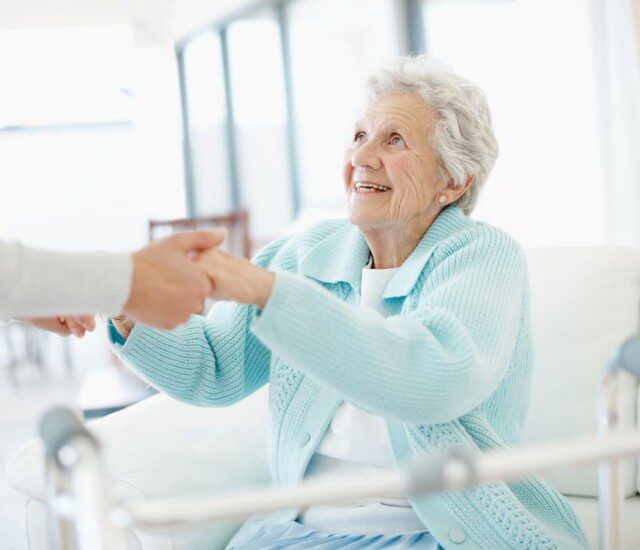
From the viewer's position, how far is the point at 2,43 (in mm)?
7438

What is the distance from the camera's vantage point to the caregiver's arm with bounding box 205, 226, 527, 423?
999mm

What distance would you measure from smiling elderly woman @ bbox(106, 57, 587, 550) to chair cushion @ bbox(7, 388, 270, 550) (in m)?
0.12

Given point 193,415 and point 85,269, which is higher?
point 85,269

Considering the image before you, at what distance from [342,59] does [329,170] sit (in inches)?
34.4

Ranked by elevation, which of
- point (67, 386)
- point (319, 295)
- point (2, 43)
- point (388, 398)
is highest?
point (2, 43)

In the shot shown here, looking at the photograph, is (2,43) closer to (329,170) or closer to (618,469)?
(329,170)

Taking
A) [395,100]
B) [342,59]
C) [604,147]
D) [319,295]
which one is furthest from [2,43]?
[319,295]

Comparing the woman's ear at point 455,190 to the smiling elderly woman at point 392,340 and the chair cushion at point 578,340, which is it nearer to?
the smiling elderly woman at point 392,340

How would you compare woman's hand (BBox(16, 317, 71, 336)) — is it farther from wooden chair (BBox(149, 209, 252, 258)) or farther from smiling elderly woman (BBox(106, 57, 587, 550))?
wooden chair (BBox(149, 209, 252, 258))

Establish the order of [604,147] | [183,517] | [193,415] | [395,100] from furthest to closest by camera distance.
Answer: [604,147], [193,415], [395,100], [183,517]

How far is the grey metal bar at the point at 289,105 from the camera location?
6.64 metres

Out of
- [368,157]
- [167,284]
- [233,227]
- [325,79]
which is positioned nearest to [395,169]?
[368,157]

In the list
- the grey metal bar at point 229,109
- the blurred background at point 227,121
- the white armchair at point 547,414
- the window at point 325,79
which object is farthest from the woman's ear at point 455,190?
the grey metal bar at point 229,109

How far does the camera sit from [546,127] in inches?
115
